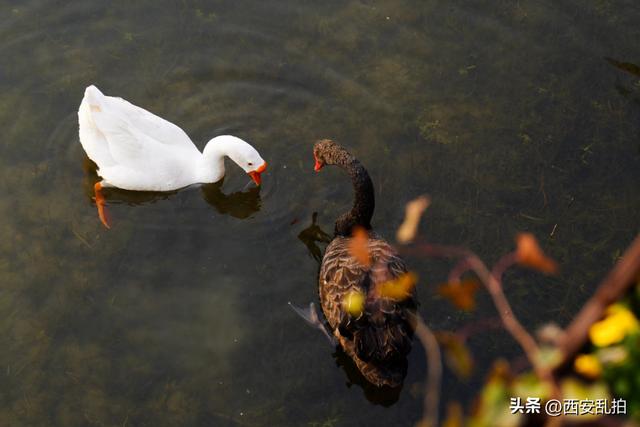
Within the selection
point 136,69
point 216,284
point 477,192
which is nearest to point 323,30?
point 136,69

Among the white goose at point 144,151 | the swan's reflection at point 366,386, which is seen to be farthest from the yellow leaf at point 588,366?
the white goose at point 144,151

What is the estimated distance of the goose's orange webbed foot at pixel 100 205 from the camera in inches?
229

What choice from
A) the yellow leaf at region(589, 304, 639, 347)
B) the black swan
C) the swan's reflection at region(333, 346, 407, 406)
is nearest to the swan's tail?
the black swan

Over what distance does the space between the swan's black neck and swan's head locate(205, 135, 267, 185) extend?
569 millimetres

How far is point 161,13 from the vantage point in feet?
23.5

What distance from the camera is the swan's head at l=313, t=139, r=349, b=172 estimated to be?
541cm

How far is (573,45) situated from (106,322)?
16.9 feet

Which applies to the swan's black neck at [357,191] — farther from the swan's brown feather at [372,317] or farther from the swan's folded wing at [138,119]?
the swan's folded wing at [138,119]

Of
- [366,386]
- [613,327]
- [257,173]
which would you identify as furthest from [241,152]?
[613,327]

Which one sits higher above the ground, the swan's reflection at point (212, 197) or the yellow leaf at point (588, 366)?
the yellow leaf at point (588, 366)

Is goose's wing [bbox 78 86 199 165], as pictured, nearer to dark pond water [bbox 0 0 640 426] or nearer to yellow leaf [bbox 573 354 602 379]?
dark pond water [bbox 0 0 640 426]

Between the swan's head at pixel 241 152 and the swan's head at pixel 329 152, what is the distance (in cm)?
47

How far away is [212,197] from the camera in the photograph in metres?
6.10

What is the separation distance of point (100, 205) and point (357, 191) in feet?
7.21
